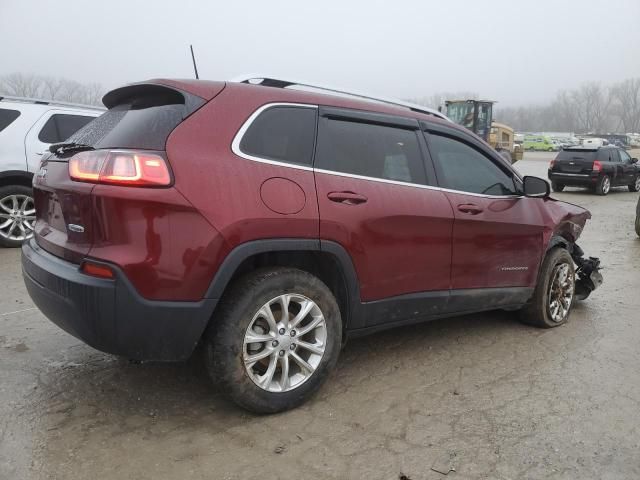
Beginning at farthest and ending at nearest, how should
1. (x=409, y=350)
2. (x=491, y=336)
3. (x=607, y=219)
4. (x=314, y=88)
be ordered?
(x=607, y=219)
(x=491, y=336)
(x=409, y=350)
(x=314, y=88)

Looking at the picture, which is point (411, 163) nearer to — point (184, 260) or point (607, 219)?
point (184, 260)

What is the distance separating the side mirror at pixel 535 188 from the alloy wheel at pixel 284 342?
85.4 inches

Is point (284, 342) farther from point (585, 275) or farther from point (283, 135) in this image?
point (585, 275)

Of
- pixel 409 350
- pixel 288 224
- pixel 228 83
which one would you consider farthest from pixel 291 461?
pixel 228 83

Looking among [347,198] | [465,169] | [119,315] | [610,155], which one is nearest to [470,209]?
[465,169]

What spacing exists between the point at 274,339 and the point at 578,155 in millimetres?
17602

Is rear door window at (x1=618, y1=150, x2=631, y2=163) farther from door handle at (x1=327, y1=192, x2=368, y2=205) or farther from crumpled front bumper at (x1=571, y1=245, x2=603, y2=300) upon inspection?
door handle at (x1=327, y1=192, x2=368, y2=205)

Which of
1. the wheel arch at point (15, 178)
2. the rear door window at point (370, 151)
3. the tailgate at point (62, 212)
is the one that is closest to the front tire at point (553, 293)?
the rear door window at point (370, 151)

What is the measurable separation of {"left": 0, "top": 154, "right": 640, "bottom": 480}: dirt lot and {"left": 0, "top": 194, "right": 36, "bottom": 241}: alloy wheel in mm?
3170

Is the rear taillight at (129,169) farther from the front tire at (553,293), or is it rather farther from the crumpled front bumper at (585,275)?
the crumpled front bumper at (585,275)

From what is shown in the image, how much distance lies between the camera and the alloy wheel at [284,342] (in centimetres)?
278

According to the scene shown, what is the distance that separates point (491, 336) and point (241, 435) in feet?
7.79

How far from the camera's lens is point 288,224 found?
2.76 meters

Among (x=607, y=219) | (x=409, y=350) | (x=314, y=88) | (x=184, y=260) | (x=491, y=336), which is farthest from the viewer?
(x=607, y=219)
